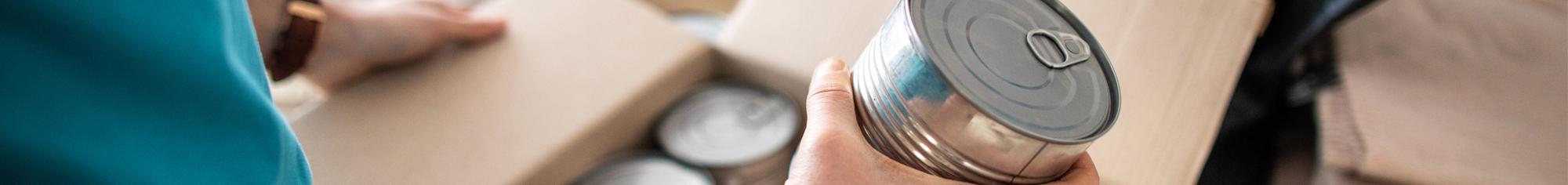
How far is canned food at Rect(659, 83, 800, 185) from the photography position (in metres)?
0.69

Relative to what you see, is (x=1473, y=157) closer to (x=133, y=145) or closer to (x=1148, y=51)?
(x=1148, y=51)

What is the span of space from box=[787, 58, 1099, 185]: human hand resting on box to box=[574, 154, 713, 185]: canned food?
0.88 feet

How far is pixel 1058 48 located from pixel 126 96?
0.42m

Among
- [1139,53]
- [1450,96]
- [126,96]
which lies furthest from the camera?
[1450,96]

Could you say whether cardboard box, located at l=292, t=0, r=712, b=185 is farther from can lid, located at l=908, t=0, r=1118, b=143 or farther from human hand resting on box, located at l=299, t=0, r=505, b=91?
can lid, located at l=908, t=0, r=1118, b=143

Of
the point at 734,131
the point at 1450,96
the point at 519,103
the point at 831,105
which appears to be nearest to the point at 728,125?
the point at 734,131

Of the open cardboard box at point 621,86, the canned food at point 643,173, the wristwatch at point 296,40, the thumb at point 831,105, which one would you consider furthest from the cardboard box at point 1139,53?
the wristwatch at point 296,40

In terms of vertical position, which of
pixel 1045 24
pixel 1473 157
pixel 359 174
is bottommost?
pixel 359 174

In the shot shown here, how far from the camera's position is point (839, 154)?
0.41m

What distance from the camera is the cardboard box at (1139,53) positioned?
0.60 meters

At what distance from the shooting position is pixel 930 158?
0.42 metres

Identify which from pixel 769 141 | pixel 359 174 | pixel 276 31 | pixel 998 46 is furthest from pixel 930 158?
pixel 276 31

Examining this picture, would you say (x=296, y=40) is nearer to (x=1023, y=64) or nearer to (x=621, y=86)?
(x=621, y=86)

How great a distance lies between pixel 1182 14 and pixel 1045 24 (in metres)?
0.31
